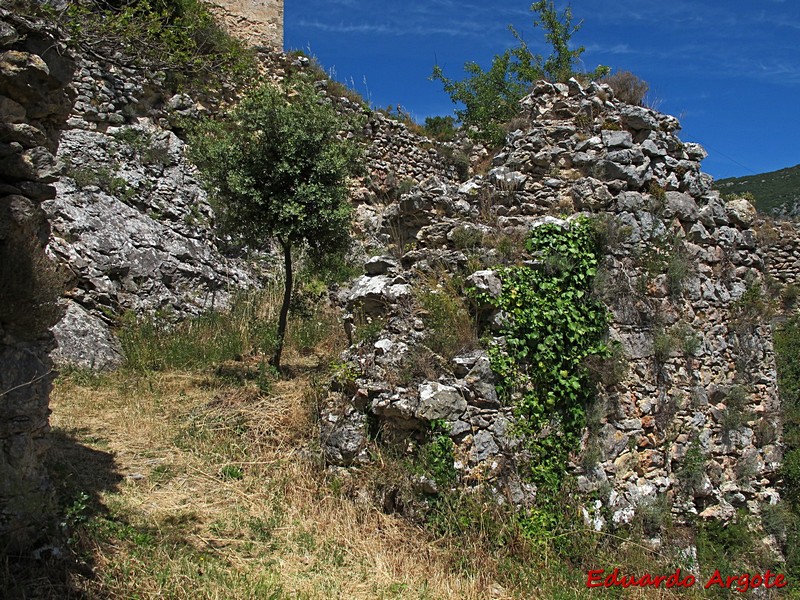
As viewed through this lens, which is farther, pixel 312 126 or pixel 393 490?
pixel 312 126

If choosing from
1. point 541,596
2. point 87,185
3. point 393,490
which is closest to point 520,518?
point 541,596

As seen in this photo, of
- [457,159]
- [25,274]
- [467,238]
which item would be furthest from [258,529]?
[457,159]

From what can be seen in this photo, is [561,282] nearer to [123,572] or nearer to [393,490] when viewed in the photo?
[393,490]

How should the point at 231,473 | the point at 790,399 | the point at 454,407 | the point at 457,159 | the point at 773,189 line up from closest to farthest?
1. the point at 454,407
2. the point at 231,473
3. the point at 790,399
4. the point at 457,159
5. the point at 773,189

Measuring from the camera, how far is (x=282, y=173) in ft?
29.7

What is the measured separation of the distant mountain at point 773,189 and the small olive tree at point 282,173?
17.9m

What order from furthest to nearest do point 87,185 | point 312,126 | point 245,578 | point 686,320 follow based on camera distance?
point 87,185 < point 312,126 < point 686,320 < point 245,578

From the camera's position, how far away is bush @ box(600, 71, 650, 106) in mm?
7852

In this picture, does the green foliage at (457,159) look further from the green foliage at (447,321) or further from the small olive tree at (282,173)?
the green foliage at (447,321)

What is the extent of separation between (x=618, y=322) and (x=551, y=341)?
87 centimetres

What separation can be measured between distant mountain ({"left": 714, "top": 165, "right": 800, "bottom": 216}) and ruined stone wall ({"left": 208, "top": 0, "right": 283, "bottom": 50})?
16.1m

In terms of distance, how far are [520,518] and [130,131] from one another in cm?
1064

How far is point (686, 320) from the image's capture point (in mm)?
6973

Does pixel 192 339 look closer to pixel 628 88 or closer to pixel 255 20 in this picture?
pixel 628 88
